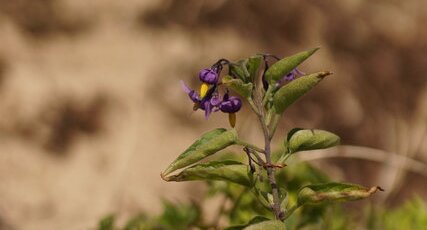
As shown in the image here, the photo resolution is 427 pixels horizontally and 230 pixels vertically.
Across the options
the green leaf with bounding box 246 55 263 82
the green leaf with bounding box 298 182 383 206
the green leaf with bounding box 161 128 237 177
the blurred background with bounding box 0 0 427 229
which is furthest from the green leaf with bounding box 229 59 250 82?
the blurred background with bounding box 0 0 427 229

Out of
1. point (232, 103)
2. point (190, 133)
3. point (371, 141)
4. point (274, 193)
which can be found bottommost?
point (274, 193)

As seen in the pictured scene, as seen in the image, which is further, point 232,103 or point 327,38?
point 327,38

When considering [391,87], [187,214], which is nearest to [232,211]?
[187,214]

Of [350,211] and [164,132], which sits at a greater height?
[164,132]

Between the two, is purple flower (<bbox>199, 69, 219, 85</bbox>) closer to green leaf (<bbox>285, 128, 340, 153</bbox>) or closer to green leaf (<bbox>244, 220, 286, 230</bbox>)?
green leaf (<bbox>285, 128, 340, 153</bbox>)

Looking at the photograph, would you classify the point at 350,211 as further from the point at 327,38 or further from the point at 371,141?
the point at 327,38

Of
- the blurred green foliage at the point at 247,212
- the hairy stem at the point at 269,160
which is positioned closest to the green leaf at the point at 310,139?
the hairy stem at the point at 269,160

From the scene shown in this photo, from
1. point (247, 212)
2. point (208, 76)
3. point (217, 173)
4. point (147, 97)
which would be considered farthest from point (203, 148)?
point (147, 97)
